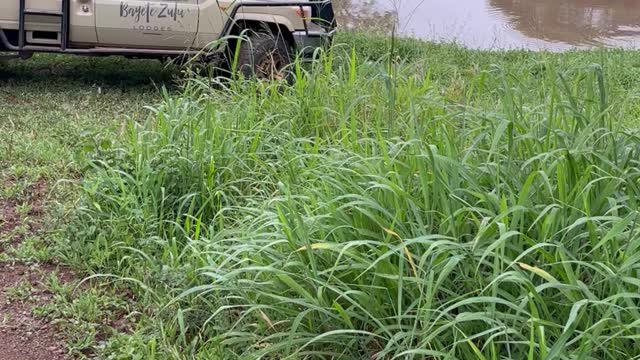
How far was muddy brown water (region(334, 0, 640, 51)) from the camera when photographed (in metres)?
11.8

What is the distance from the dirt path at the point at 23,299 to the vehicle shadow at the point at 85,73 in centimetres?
299

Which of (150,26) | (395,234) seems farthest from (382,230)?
(150,26)

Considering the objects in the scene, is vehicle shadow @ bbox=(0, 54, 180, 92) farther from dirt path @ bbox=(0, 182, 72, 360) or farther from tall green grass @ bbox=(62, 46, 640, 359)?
tall green grass @ bbox=(62, 46, 640, 359)

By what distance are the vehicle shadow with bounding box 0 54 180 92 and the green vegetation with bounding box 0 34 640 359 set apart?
2.90 m

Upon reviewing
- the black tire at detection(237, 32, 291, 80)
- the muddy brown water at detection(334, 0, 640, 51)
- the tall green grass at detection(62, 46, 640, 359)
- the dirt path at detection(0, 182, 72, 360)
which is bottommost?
the dirt path at detection(0, 182, 72, 360)

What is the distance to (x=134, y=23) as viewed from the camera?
6051mm

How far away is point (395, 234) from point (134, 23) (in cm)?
429

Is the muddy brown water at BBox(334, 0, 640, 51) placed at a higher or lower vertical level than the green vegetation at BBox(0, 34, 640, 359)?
higher

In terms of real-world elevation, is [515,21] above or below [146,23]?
above

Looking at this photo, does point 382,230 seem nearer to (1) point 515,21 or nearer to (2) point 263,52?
(2) point 263,52

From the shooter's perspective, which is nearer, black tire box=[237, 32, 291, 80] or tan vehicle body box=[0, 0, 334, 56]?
black tire box=[237, 32, 291, 80]

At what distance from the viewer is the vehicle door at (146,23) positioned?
19.7 ft

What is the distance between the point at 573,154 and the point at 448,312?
824 millimetres

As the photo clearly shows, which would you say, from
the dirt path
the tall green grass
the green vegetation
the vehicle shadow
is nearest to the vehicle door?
the vehicle shadow
